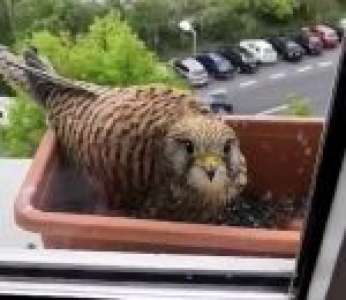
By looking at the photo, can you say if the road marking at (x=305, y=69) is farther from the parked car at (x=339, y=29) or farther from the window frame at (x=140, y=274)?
the window frame at (x=140, y=274)

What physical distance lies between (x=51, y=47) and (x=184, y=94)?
0.18 meters

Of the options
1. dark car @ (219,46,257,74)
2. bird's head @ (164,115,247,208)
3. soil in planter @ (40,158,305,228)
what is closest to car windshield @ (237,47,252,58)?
dark car @ (219,46,257,74)

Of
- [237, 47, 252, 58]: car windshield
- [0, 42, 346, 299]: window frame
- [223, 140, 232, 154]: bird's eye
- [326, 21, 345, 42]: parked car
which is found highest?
[326, 21, 345, 42]: parked car

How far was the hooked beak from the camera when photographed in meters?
1.21

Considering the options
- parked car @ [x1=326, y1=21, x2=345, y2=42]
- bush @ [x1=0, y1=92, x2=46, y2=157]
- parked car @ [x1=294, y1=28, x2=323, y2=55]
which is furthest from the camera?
bush @ [x1=0, y1=92, x2=46, y2=157]

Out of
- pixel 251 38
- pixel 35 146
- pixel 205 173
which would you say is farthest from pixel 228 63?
pixel 35 146

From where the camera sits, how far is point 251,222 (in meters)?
1.25

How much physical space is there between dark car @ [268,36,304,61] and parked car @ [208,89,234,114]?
90 mm

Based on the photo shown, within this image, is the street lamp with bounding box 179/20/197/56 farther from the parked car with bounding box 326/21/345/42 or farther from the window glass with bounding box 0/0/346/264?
the parked car with bounding box 326/21/345/42

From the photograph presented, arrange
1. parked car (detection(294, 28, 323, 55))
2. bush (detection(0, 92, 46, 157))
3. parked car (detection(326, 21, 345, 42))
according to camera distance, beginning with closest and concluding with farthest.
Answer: parked car (detection(326, 21, 345, 42))
parked car (detection(294, 28, 323, 55))
bush (detection(0, 92, 46, 157))

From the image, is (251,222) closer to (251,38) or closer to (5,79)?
(251,38)

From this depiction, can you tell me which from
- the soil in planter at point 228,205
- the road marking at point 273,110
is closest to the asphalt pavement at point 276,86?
the road marking at point 273,110

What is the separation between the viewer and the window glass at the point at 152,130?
3.75 feet

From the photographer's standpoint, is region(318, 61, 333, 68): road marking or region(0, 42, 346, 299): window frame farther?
region(0, 42, 346, 299): window frame
